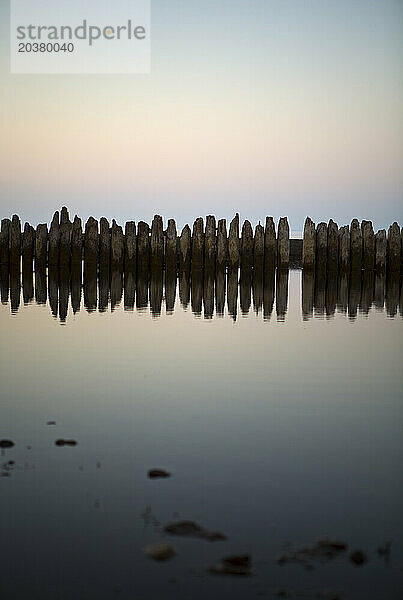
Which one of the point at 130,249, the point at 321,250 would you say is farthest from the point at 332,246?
the point at 130,249

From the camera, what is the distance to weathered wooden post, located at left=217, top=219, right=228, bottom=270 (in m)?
12.8

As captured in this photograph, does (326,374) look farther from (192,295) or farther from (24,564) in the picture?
(192,295)

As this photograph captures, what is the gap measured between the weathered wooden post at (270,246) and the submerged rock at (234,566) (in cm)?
1098

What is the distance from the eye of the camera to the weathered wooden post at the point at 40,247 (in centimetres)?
1295

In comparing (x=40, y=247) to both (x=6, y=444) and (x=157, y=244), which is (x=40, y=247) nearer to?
(x=157, y=244)

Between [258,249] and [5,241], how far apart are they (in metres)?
4.49

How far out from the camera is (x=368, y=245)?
13.1m

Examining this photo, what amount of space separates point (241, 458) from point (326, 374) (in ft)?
6.41

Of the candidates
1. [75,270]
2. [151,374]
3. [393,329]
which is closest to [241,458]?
[151,374]

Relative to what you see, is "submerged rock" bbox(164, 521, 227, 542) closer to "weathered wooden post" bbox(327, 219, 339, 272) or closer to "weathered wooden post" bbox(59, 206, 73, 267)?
"weathered wooden post" bbox(59, 206, 73, 267)

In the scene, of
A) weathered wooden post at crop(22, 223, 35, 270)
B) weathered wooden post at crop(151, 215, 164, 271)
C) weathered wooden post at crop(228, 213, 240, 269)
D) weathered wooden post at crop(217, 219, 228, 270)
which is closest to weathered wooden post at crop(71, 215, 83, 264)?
weathered wooden post at crop(22, 223, 35, 270)

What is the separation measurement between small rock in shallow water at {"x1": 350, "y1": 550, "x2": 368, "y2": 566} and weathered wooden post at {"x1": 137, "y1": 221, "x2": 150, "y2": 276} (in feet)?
35.5

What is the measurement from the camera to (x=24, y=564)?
1949 millimetres

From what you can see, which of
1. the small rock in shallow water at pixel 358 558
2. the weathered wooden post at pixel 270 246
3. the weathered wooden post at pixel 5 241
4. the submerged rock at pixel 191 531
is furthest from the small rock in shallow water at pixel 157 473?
the weathered wooden post at pixel 5 241
